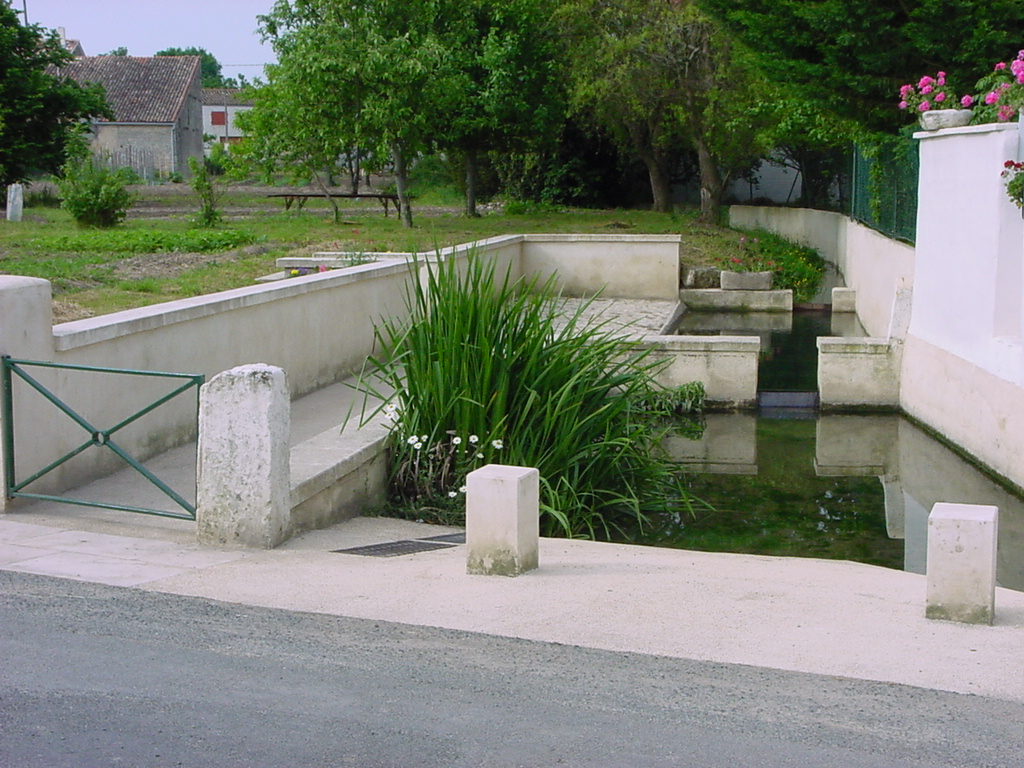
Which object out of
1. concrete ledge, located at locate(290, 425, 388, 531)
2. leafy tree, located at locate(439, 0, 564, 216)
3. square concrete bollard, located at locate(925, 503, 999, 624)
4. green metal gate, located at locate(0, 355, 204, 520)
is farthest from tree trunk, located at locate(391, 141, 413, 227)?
square concrete bollard, located at locate(925, 503, 999, 624)

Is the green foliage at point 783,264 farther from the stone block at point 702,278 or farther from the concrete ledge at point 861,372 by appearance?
the concrete ledge at point 861,372

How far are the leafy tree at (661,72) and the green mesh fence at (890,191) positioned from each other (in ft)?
14.6

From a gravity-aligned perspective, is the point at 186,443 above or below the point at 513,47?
below

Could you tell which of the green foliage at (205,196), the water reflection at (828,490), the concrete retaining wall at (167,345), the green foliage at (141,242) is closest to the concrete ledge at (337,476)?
the concrete retaining wall at (167,345)

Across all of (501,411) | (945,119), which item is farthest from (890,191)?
(501,411)

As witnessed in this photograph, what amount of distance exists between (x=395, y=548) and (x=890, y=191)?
13.2 metres

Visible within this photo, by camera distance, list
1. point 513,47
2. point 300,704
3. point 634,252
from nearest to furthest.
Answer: point 300,704, point 634,252, point 513,47

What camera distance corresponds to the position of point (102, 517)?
7352mm

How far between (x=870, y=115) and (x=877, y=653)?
1532 cm

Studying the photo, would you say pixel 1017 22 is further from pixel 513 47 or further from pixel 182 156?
pixel 182 156

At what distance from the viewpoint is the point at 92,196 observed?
72.4ft

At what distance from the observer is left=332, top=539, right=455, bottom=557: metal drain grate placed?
6746mm

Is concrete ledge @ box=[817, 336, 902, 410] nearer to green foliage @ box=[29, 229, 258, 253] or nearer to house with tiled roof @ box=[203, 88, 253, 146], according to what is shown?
green foliage @ box=[29, 229, 258, 253]

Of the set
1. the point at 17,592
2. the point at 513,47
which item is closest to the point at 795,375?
the point at 17,592
